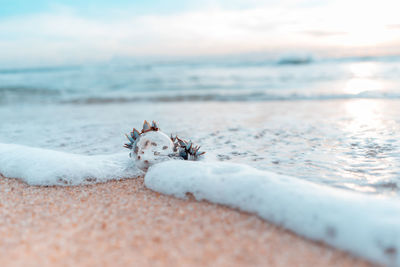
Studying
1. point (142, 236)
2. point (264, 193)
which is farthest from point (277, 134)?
point (142, 236)

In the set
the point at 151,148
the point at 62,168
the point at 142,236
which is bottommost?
the point at 142,236

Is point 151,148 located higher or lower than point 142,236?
higher

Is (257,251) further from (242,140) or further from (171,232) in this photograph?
(242,140)

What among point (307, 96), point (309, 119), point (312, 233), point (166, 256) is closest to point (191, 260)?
point (166, 256)

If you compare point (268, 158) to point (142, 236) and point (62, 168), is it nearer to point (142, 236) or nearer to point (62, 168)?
point (142, 236)

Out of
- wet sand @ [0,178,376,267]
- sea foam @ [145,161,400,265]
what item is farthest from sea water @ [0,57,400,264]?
wet sand @ [0,178,376,267]
